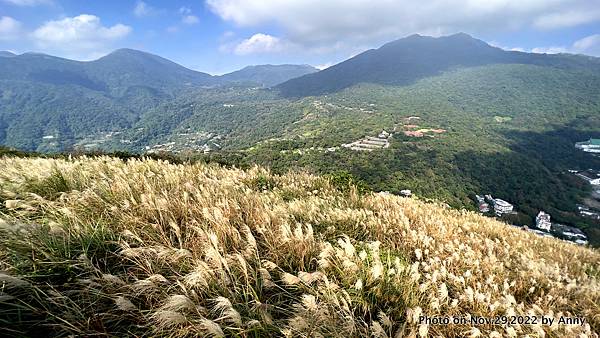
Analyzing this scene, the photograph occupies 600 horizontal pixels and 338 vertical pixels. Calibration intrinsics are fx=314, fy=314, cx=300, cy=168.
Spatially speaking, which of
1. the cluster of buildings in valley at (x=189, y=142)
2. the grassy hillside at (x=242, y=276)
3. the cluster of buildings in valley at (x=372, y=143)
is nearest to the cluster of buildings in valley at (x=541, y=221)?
the cluster of buildings in valley at (x=372, y=143)

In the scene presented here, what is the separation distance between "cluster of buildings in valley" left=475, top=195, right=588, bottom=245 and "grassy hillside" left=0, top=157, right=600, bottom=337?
45.8 meters

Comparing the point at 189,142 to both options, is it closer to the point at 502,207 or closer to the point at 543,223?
the point at 502,207

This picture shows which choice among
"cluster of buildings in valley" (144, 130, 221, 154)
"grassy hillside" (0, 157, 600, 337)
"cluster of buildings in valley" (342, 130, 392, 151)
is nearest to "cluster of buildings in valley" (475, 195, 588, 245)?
"cluster of buildings in valley" (342, 130, 392, 151)

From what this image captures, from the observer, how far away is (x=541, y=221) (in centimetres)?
4928

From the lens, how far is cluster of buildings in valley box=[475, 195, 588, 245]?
44.7 meters

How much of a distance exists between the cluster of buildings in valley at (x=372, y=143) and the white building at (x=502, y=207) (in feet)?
99.9

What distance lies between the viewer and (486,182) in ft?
217

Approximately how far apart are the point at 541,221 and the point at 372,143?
46.1m

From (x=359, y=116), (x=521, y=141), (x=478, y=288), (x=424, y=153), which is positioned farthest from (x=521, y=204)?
(x=359, y=116)

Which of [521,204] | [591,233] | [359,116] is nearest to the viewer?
[591,233]

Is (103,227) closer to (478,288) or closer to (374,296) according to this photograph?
(374,296)

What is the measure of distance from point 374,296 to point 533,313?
4.36 feet

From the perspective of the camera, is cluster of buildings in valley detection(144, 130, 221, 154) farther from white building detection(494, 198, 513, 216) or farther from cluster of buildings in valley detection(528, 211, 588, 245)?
cluster of buildings in valley detection(528, 211, 588, 245)

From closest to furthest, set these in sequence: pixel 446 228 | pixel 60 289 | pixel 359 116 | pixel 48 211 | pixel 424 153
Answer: pixel 60 289
pixel 48 211
pixel 446 228
pixel 424 153
pixel 359 116
